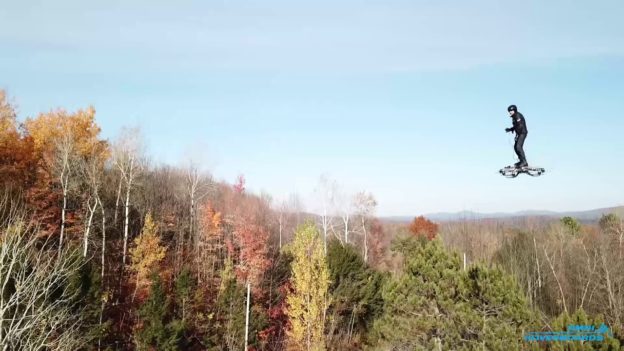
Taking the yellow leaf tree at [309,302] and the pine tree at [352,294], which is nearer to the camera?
the yellow leaf tree at [309,302]

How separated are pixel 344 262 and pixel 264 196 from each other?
119 feet

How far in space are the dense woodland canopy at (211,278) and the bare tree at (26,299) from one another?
131mm

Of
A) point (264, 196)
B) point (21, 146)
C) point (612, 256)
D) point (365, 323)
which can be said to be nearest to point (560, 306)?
point (612, 256)

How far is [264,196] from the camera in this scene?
228 feet

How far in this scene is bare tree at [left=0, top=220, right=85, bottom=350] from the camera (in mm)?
13242

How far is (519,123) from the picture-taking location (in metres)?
5.54

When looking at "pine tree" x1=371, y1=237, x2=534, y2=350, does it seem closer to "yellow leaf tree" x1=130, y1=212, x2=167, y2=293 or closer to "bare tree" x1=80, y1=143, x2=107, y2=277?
"yellow leaf tree" x1=130, y1=212, x2=167, y2=293

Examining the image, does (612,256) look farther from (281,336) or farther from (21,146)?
(21,146)

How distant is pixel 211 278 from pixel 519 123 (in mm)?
35008

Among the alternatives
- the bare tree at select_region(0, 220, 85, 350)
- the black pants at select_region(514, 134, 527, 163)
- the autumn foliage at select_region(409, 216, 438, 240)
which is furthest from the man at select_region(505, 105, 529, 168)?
the autumn foliage at select_region(409, 216, 438, 240)

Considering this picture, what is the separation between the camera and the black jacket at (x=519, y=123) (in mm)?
5547

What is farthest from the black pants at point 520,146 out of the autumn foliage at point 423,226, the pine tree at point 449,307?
the autumn foliage at point 423,226

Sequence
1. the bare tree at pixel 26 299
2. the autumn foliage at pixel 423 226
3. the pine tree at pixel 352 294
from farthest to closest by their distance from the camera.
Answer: the autumn foliage at pixel 423 226
the pine tree at pixel 352 294
the bare tree at pixel 26 299

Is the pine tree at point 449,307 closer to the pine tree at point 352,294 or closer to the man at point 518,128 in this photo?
the man at point 518,128
